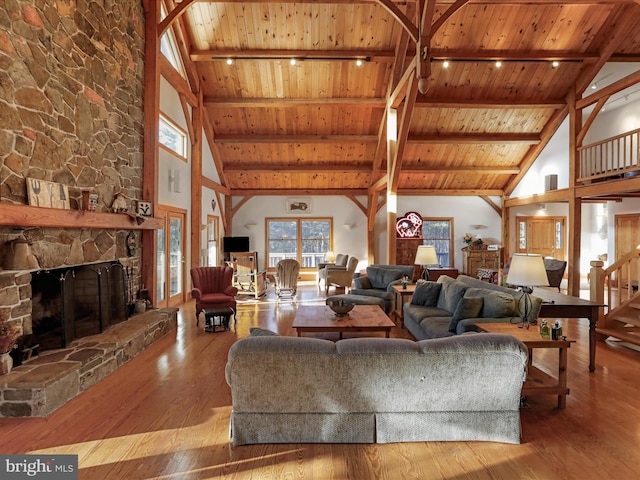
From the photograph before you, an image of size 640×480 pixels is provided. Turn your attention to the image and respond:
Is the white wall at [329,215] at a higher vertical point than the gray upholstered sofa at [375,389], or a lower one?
higher

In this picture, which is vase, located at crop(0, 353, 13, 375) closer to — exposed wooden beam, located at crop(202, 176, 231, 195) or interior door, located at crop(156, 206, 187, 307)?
interior door, located at crop(156, 206, 187, 307)

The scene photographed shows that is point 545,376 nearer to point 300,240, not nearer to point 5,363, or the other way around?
point 5,363

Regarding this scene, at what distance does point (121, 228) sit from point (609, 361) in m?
6.06


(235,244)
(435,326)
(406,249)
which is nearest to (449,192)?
(406,249)

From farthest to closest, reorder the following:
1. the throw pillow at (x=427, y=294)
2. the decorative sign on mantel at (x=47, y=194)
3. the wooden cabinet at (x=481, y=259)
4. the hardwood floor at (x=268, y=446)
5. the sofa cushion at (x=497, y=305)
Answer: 1. the wooden cabinet at (x=481, y=259)
2. the throw pillow at (x=427, y=294)
3. the sofa cushion at (x=497, y=305)
4. the decorative sign on mantel at (x=47, y=194)
5. the hardwood floor at (x=268, y=446)

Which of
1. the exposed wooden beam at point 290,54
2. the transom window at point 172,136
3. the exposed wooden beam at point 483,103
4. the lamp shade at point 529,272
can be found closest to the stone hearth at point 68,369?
the transom window at point 172,136

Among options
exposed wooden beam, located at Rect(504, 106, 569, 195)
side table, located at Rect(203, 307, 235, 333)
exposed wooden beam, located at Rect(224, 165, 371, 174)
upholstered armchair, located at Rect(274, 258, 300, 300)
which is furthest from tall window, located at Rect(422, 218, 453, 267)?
side table, located at Rect(203, 307, 235, 333)

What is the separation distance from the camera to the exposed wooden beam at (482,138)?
31.3ft

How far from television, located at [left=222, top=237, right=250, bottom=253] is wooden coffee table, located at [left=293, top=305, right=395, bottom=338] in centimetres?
621

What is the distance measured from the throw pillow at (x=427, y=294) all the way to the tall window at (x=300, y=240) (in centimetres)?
679

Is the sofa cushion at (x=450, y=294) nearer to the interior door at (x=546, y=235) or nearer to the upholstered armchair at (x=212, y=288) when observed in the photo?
the upholstered armchair at (x=212, y=288)

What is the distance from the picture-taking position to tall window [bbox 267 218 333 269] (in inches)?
479

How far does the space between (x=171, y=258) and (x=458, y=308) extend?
562cm

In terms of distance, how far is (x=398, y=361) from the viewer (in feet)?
8.37
